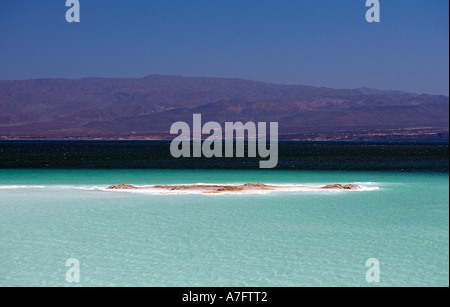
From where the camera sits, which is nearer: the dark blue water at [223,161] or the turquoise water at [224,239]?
the turquoise water at [224,239]

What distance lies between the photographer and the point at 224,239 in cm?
1639

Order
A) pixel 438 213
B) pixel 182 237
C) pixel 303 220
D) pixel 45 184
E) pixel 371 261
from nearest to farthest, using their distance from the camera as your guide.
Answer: pixel 371 261, pixel 182 237, pixel 303 220, pixel 438 213, pixel 45 184

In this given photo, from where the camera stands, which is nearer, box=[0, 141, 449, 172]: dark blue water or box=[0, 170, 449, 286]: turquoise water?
box=[0, 170, 449, 286]: turquoise water

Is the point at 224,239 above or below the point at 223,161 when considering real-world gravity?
above

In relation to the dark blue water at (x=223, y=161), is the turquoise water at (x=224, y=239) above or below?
above

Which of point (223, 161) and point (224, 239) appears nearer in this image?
point (224, 239)

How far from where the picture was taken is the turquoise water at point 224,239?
12.7 metres

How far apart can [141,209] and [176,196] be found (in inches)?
171

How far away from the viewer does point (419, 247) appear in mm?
15289

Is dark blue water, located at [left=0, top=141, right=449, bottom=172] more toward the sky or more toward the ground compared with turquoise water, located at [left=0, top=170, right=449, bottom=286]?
more toward the ground

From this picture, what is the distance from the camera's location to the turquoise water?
12.7 m

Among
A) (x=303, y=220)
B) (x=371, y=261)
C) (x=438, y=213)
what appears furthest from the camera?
(x=438, y=213)
